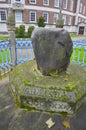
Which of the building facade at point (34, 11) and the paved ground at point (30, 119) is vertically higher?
→ the building facade at point (34, 11)

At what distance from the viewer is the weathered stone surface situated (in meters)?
2.92

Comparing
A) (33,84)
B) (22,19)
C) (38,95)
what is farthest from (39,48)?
(22,19)

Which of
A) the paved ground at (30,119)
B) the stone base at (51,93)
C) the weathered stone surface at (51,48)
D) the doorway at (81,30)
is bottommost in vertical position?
the paved ground at (30,119)

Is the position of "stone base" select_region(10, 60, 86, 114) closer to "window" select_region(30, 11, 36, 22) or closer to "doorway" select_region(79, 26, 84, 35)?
"window" select_region(30, 11, 36, 22)

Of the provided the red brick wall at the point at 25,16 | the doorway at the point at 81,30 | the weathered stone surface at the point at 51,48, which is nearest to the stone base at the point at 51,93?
the weathered stone surface at the point at 51,48

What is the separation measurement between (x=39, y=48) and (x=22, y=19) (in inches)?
904

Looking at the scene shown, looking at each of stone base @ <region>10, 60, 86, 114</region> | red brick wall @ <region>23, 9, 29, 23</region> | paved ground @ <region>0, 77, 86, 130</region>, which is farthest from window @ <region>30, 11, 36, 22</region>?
paved ground @ <region>0, 77, 86, 130</region>

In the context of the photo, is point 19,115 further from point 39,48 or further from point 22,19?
point 22,19

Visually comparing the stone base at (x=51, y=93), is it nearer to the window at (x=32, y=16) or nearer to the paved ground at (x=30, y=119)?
the paved ground at (x=30, y=119)

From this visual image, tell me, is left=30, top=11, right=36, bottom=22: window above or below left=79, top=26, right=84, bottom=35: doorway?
above

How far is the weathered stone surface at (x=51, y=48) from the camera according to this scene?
2.92 metres

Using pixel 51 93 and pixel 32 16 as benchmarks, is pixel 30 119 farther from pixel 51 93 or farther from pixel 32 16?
pixel 32 16

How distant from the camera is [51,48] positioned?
3.02 metres

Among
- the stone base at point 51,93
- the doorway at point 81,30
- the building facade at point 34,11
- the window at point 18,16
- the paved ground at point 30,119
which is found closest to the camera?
the paved ground at point 30,119
